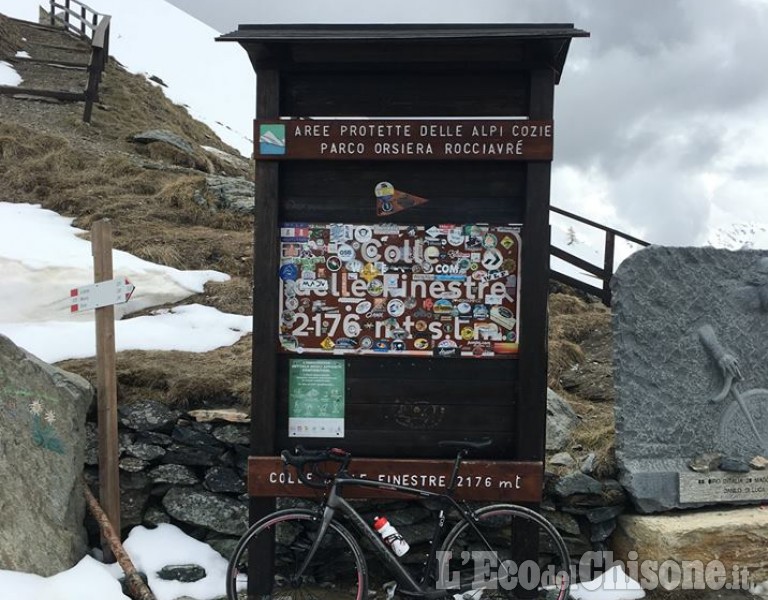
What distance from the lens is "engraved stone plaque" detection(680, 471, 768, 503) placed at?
521 cm

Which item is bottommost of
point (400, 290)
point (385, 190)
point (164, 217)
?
point (400, 290)

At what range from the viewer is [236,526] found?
5.16 m

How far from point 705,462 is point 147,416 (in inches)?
168

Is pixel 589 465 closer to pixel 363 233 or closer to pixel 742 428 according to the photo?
pixel 742 428

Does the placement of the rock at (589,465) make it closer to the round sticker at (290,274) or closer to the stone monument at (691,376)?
the stone monument at (691,376)

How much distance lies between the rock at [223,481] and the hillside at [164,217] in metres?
0.57

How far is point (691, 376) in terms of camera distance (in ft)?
17.6

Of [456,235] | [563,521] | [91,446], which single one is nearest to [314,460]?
[456,235]

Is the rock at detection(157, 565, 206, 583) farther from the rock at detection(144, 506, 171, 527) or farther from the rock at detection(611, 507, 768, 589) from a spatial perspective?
the rock at detection(611, 507, 768, 589)

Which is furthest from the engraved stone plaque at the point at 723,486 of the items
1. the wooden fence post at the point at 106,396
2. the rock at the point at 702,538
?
the wooden fence post at the point at 106,396

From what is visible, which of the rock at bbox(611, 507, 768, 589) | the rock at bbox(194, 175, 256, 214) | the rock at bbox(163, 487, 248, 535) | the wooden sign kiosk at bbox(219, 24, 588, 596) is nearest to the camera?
the wooden sign kiosk at bbox(219, 24, 588, 596)

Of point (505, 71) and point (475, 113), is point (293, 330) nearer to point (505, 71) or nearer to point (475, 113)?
point (475, 113)

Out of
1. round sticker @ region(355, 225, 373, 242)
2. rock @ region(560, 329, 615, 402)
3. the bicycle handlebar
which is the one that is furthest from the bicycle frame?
rock @ region(560, 329, 615, 402)

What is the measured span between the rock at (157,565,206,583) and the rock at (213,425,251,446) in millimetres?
899
